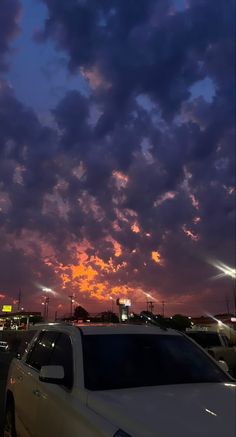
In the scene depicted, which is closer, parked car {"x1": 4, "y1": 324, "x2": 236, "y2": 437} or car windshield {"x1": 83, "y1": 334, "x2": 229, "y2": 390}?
parked car {"x1": 4, "y1": 324, "x2": 236, "y2": 437}

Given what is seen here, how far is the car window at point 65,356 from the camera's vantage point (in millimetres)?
4664

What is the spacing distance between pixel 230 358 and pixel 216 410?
17.1 metres

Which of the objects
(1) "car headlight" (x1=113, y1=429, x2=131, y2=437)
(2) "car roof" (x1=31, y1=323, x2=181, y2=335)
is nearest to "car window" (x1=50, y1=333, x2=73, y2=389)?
(2) "car roof" (x1=31, y1=323, x2=181, y2=335)

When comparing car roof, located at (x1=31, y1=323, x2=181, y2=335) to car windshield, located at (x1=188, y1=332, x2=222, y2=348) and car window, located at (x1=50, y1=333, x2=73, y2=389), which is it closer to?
car window, located at (x1=50, y1=333, x2=73, y2=389)

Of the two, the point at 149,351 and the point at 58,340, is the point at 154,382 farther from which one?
the point at 58,340

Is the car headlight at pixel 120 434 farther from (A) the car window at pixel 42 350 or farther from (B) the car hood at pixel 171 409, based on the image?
(A) the car window at pixel 42 350

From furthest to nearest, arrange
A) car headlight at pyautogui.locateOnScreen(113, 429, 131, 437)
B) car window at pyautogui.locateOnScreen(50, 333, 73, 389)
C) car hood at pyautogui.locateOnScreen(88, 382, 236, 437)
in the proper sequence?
car window at pyautogui.locateOnScreen(50, 333, 73, 389) → car headlight at pyautogui.locateOnScreen(113, 429, 131, 437) → car hood at pyautogui.locateOnScreen(88, 382, 236, 437)

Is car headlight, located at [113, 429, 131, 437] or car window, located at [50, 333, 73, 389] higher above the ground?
car window, located at [50, 333, 73, 389]

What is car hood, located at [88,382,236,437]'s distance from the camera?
318cm

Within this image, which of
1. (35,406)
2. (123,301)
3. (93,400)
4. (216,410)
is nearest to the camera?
(216,410)

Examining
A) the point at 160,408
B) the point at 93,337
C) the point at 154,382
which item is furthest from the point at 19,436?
the point at 160,408

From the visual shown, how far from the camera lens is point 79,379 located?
14.8 ft

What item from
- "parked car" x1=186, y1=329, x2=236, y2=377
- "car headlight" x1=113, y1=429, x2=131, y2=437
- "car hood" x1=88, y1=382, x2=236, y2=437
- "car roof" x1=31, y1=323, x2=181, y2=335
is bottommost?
"car headlight" x1=113, y1=429, x2=131, y2=437

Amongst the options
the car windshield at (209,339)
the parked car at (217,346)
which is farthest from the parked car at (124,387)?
the car windshield at (209,339)
